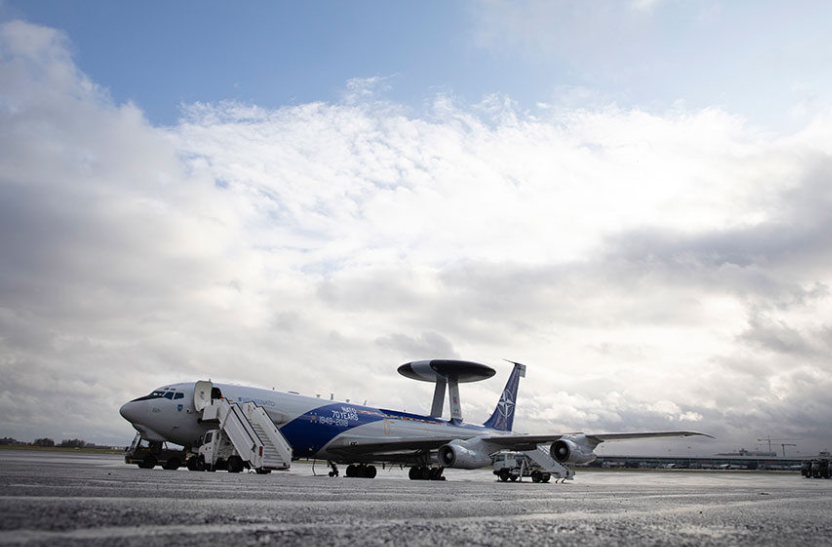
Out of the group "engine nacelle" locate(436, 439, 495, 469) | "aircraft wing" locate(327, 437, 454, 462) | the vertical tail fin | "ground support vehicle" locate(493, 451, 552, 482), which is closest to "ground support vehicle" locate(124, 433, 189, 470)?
"aircraft wing" locate(327, 437, 454, 462)

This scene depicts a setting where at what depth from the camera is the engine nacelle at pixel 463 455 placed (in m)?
25.8

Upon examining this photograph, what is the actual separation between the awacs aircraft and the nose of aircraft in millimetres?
38

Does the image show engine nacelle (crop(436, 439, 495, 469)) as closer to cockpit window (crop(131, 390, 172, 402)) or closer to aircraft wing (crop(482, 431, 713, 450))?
aircraft wing (crop(482, 431, 713, 450))

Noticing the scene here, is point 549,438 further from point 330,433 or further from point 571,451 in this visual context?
point 330,433

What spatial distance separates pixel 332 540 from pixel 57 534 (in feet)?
3.79

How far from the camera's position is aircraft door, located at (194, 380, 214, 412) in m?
21.8

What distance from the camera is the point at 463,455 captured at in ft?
85.2

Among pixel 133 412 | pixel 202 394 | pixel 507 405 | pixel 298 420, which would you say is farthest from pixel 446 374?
pixel 133 412

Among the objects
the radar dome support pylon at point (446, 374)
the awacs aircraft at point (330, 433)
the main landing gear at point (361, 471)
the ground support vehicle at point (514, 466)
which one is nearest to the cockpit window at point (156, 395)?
the awacs aircraft at point (330, 433)

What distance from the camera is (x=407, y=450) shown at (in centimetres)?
2838

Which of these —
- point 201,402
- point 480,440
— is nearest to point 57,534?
point 201,402

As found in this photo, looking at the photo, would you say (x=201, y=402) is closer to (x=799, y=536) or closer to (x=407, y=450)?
(x=407, y=450)

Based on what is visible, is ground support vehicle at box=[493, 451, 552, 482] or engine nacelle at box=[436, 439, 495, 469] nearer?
engine nacelle at box=[436, 439, 495, 469]

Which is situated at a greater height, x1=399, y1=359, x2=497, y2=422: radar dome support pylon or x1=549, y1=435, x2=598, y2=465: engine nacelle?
x1=399, y1=359, x2=497, y2=422: radar dome support pylon
